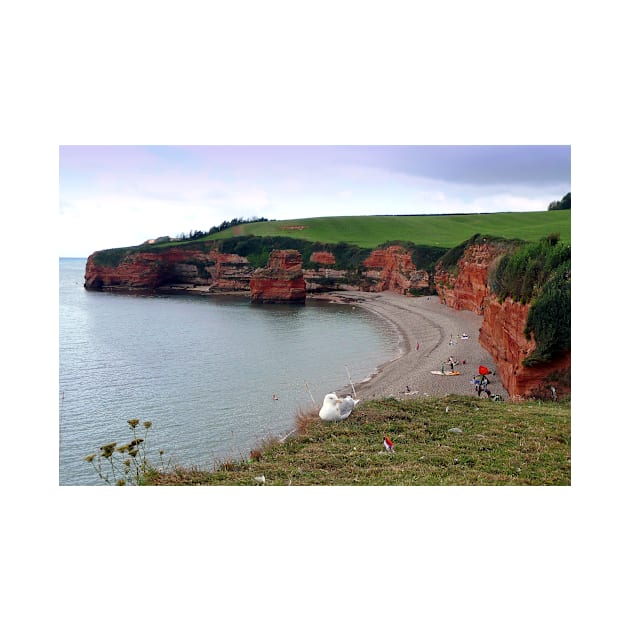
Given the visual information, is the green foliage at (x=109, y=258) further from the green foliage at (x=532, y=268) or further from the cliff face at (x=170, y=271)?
the green foliage at (x=532, y=268)

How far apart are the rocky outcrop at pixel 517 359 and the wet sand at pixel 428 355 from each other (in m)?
0.88

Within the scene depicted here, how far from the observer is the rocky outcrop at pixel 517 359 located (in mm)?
13641

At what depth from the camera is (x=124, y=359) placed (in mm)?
25625

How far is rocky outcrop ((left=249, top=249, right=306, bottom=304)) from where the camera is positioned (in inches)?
2287

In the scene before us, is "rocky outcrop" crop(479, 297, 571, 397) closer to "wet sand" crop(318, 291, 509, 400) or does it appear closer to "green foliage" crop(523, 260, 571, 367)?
"green foliage" crop(523, 260, 571, 367)

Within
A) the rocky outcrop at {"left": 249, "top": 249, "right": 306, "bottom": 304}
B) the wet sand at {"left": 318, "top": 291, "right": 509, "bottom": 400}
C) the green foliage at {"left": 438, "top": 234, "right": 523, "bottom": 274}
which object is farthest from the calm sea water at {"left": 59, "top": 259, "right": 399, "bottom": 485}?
the green foliage at {"left": 438, "top": 234, "right": 523, "bottom": 274}

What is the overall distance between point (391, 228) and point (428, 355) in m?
48.3

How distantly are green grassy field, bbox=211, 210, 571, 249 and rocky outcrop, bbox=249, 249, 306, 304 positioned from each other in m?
14.1

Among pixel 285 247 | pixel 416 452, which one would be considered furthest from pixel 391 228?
pixel 416 452

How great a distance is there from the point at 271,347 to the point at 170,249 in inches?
1819

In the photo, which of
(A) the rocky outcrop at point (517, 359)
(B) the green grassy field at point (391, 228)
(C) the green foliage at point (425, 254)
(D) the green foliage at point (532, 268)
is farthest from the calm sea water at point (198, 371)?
(B) the green grassy field at point (391, 228)

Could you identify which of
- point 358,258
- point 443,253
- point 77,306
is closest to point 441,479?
point 77,306

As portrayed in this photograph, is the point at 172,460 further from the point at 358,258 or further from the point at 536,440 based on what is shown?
the point at 358,258

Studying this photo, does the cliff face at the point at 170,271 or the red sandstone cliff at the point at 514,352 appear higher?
the cliff face at the point at 170,271
